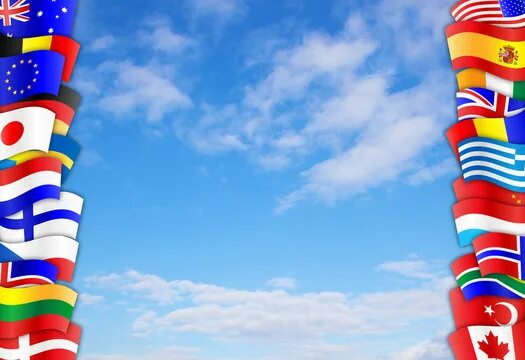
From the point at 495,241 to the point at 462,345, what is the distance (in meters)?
3.28

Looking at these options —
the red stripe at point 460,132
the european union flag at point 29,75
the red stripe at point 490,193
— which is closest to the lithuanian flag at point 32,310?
the european union flag at point 29,75

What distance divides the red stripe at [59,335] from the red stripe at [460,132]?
1309 cm

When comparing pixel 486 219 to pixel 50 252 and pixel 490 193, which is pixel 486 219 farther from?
pixel 50 252

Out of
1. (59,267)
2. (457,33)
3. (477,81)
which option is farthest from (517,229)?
(59,267)

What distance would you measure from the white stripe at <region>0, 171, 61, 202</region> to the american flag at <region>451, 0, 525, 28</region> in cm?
1490

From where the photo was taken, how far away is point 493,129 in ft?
84.3

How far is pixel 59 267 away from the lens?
2230 cm

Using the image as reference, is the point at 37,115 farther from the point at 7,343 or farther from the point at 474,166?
the point at 474,166

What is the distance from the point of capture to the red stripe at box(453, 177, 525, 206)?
25047 mm

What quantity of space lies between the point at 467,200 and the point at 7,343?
1425 cm

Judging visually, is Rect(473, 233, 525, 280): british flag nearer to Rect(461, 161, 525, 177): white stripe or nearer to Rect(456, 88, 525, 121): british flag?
Rect(461, 161, 525, 177): white stripe

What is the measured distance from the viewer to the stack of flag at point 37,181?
21812 mm

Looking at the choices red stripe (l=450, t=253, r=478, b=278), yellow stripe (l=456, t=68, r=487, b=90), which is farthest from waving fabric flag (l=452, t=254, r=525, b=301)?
yellow stripe (l=456, t=68, r=487, b=90)

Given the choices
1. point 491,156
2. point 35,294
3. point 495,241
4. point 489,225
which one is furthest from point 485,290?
point 35,294
